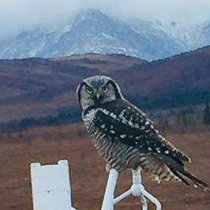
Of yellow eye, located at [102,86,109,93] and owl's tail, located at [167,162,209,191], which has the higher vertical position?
yellow eye, located at [102,86,109,93]

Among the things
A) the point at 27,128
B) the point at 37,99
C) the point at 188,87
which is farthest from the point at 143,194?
the point at 37,99

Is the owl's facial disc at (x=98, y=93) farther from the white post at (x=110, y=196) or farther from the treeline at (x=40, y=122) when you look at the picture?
the treeline at (x=40, y=122)

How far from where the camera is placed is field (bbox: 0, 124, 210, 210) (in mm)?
25188

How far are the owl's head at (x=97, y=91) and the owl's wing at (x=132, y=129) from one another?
0.11 ft

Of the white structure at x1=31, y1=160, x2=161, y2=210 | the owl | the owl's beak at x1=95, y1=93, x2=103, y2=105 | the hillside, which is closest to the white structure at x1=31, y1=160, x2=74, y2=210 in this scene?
the white structure at x1=31, y1=160, x2=161, y2=210

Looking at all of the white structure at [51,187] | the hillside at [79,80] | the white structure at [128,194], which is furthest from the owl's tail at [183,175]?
the hillside at [79,80]

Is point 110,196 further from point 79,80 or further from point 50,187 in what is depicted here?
point 79,80

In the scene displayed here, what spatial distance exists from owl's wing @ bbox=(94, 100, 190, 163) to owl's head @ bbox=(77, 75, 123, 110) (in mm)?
33

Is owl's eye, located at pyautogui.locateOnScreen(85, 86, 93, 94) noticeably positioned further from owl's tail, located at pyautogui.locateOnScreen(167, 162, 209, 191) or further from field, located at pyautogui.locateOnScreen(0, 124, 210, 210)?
field, located at pyautogui.locateOnScreen(0, 124, 210, 210)

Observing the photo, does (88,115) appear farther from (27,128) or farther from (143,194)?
(27,128)

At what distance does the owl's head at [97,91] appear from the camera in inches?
142

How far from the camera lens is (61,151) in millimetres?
43094

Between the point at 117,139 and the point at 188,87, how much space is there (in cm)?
7897

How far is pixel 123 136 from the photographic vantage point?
360 cm
